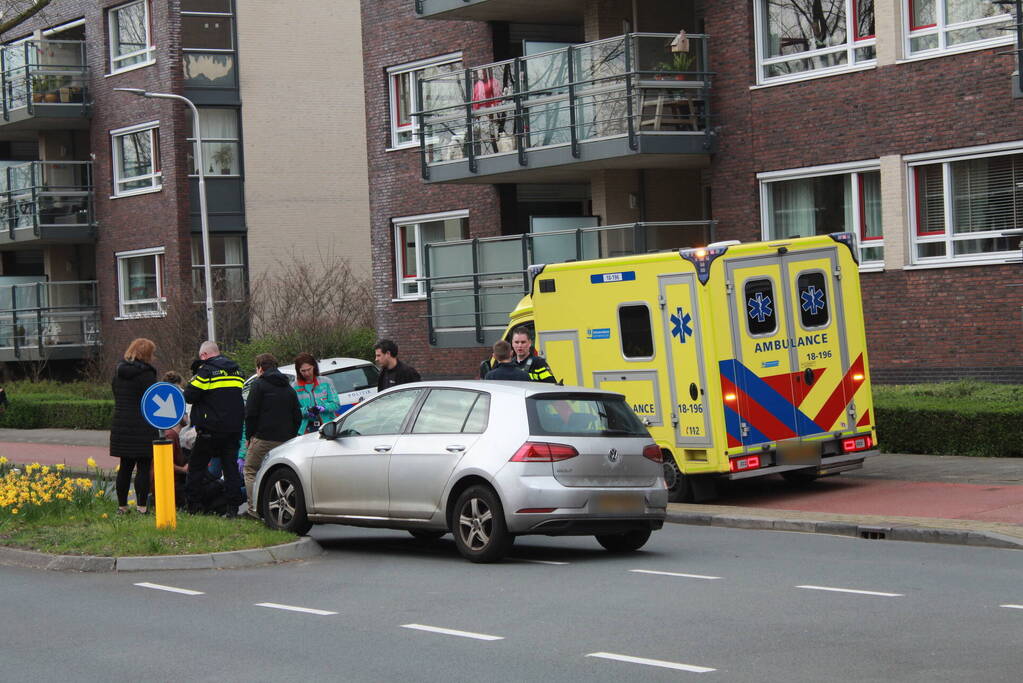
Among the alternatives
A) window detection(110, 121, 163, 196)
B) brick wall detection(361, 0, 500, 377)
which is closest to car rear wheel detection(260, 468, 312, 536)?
brick wall detection(361, 0, 500, 377)

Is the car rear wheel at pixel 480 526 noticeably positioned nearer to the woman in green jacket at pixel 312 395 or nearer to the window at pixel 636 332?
the woman in green jacket at pixel 312 395

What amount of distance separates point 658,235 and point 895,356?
4.61 m

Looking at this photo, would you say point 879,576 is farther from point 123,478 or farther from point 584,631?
point 123,478

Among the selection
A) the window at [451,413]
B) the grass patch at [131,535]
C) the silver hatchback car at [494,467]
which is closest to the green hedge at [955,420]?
the silver hatchback car at [494,467]

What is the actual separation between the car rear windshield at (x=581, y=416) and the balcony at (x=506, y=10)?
579 inches

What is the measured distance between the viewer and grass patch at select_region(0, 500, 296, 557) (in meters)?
11.7

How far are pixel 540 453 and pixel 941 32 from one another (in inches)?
466

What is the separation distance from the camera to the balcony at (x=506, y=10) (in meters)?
25.5

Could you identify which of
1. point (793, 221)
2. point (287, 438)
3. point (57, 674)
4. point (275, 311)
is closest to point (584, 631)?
point (57, 674)

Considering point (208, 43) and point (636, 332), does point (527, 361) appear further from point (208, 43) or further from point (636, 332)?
point (208, 43)

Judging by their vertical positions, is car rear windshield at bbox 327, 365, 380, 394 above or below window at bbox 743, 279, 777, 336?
below

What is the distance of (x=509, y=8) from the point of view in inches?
1024

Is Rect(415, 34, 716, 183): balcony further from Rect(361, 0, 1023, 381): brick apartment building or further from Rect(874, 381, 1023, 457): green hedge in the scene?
Rect(874, 381, 1023, 457): green hedge

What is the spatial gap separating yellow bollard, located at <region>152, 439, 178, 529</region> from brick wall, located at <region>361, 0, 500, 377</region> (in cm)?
1535
